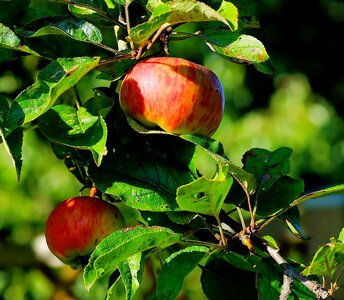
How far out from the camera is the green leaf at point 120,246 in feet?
2.85

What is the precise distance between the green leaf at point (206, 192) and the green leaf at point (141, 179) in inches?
1.8

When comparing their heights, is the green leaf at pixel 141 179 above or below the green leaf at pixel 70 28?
below

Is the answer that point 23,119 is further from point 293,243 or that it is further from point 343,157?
point 343,157

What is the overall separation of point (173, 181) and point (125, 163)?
6 centimetres

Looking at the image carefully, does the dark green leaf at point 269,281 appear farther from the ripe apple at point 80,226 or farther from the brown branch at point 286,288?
the ripe apple at point 80,226

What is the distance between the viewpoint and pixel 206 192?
915 mm

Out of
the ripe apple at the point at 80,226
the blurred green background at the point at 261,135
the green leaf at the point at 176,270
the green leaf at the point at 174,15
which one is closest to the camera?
the green leaf at the point at 174,15

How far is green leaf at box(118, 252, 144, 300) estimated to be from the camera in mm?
914

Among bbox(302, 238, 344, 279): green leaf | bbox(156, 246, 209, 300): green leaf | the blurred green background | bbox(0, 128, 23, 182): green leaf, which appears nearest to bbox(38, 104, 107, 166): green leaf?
bbox(0, 128, 23, 182): green leaf

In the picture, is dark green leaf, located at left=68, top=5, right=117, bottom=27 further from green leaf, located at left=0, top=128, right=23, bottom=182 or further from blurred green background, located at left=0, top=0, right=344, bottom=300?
blurred green background, located at left=0, top=0, right=344, bottom=300

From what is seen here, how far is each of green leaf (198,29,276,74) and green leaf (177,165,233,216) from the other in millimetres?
137

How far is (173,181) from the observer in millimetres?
1012

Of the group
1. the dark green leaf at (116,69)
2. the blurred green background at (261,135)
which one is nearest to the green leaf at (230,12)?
the dark green leaf at (116,69)

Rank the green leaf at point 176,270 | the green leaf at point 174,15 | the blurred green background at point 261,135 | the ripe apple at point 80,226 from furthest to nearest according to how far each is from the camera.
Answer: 1. the blurred green background at point 261,135
2. the ripe apple at point 80,226
3. the green leaf at point 176,270
4. the green leaf at point 174,15
